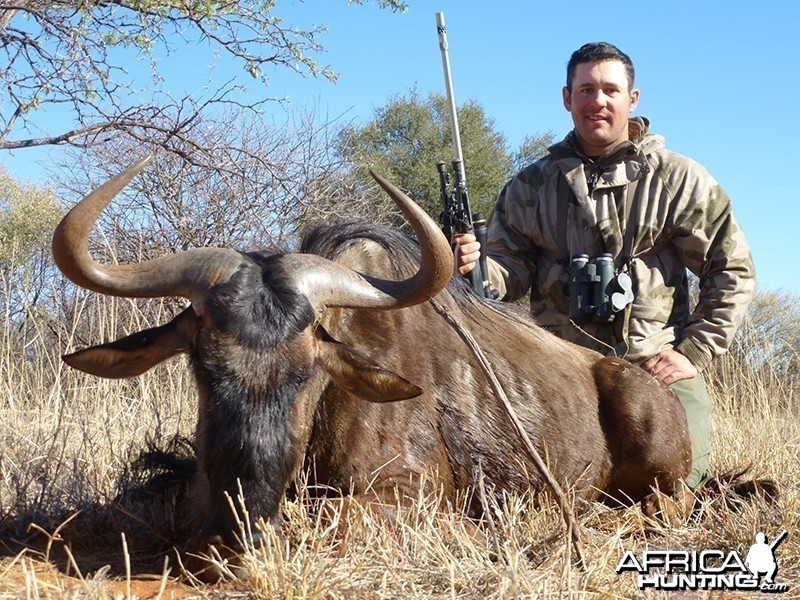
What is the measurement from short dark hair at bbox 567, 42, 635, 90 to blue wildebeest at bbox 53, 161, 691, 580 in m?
2.12

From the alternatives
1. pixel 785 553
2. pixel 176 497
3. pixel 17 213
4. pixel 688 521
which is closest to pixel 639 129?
pixel 688 521

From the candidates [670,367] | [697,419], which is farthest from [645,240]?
[697,419]

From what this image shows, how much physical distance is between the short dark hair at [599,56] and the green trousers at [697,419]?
2245mm

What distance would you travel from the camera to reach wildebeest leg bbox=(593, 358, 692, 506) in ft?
16.7

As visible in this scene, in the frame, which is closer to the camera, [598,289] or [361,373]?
[361,373]

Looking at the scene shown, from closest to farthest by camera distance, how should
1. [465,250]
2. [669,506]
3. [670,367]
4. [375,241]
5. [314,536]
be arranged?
1. [314,536]
2. [669,506]
3. [375,241]
4. [465,250]
5. [670,367]

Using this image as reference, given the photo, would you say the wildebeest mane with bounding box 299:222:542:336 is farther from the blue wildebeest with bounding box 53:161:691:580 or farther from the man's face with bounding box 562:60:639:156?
the man's face with bounding box 562:60:639:156

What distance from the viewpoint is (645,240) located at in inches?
243

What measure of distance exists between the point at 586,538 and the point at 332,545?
1.15 meters

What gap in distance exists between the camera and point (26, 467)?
16.9 ft

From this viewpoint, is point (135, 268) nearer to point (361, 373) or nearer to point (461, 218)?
point (361, 373)

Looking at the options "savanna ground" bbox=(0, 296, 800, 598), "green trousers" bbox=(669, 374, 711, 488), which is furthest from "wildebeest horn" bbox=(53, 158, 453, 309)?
"green trousers" bbox=(669, 374, 711, 488)

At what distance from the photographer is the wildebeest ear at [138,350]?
386 centimetres

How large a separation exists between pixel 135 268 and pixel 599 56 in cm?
402
